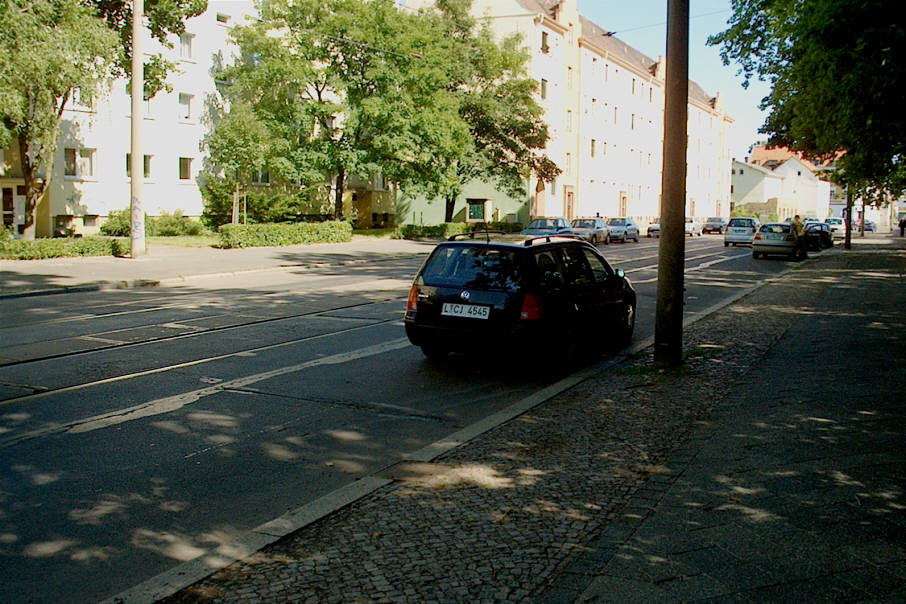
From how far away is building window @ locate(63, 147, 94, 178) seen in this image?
36406mm

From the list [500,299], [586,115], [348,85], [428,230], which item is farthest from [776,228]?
[586,115]

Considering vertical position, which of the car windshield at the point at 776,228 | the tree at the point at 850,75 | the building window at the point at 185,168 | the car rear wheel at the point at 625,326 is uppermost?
the building window at the point at 185,168

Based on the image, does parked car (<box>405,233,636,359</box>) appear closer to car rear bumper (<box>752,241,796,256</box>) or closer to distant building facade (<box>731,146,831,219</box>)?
car rear bumper (<box>752,241,796,256</box>)

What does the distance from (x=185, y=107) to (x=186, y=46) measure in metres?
2.99

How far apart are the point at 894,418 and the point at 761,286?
14402mm

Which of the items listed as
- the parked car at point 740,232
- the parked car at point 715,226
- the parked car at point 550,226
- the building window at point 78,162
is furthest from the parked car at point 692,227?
the building window at point 78,162

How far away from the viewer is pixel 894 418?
6586 mm

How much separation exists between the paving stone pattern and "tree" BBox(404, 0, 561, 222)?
120 ft

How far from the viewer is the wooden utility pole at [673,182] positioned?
8.70 meters

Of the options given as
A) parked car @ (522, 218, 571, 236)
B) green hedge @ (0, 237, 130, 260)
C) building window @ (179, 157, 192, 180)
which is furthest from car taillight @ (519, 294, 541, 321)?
building window @ (179, 157, 192, 180)

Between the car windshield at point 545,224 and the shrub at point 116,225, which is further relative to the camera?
the car windshield at point 545,224

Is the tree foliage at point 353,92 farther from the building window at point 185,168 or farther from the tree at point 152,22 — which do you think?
the tree at point 152,22

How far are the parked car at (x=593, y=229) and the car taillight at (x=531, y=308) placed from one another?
36.4 meters

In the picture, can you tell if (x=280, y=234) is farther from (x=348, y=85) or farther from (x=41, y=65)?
(x=41, y=65)
